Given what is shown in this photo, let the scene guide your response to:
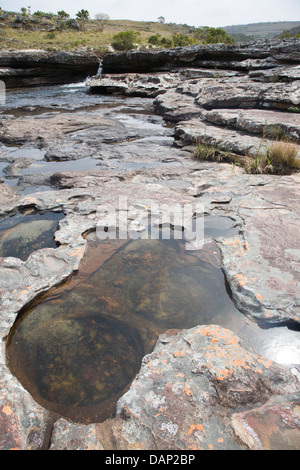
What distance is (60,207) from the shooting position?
355 cm

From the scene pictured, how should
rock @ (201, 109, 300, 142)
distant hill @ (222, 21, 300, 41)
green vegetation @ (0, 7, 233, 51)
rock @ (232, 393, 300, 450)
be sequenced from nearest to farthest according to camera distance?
rock @ (232, 393, 300, 450) → rock @ (201, 109, 300, 142) → green vegetation @ (0, 7, 233, 51) → distant hill @ (222, 21, 300, 41)

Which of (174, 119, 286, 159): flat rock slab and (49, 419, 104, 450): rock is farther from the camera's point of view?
(174, 119, 286, 159): flat rock slab

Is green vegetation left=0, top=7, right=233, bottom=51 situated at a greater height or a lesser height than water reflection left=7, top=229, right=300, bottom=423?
greater

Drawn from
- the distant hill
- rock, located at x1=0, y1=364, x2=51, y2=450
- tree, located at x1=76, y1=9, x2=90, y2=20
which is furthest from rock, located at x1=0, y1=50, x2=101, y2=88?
the distant hill

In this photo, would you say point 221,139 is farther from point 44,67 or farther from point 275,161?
point 44,67

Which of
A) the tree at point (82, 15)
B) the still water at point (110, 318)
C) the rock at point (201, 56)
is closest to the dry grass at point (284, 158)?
the still water at point (110, 318)

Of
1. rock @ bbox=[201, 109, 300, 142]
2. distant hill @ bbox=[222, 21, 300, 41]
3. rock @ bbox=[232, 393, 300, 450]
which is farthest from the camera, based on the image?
distant hill @ bbox=[222, 21, 300, 41]

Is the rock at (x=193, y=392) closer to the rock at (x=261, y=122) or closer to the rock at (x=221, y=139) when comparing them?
the rock at (x=221, y=139)

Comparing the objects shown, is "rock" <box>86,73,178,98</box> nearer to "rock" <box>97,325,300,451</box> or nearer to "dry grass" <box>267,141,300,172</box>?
"dry grass" <box>267,141,300,172</box>

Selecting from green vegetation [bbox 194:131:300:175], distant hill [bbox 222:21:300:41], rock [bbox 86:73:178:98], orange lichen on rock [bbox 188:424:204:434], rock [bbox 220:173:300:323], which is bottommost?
orange lichen on rock [bbox 188:424:204:434]

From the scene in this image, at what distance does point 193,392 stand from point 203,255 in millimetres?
1351

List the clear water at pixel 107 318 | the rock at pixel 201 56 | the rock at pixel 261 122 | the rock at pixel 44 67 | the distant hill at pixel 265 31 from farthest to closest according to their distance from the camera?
1. the distant hill at pixel 265 31
2. the rock at pixel 44 67
3. the rock at pixel 201 56
4. the rock at pixel 261 122
5. the clear water at pixel 107 318

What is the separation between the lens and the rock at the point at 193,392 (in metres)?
1.39

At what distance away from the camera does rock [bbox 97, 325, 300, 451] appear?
1.39m
